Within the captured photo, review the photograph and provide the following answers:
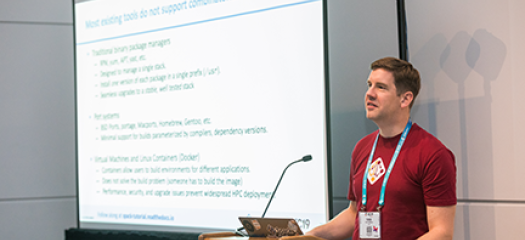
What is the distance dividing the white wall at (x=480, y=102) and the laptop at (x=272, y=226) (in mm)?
1172

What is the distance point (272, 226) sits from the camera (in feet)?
6.11

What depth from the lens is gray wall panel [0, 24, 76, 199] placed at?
13.4ft

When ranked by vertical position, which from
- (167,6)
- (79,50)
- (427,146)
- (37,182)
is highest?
(167,6)

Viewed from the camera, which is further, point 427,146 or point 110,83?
point 110,83

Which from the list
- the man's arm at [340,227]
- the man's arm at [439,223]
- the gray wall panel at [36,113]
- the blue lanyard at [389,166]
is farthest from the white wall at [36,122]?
the man's arm at [439,223]

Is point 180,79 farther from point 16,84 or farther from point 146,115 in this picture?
point 16,84

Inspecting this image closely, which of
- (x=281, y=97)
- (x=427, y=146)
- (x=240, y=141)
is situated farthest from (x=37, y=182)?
(x=427, y=146)

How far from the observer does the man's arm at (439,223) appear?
1.81 meters

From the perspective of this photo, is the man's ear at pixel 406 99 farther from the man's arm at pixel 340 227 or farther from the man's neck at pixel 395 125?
the man's arm at pixel 340 227

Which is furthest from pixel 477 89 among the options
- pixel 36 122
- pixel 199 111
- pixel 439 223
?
pixel 36 122

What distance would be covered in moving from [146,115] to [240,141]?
814 mm

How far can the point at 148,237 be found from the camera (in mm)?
3277

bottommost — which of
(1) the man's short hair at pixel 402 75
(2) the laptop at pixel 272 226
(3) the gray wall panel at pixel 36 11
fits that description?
(2) the laptop at pixel 272 226

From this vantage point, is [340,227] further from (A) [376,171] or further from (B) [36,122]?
(B) [36,122]
